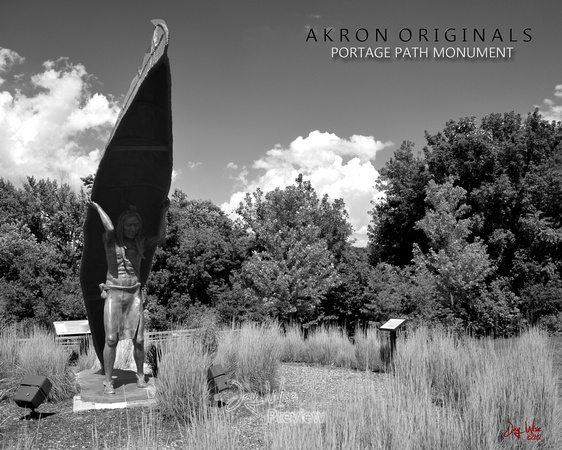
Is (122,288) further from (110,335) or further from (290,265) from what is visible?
(290,265)

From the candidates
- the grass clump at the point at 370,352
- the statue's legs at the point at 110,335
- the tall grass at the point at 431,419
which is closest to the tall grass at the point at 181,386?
the statue's legs at the point at 110,335

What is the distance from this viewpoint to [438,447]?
8.64 feet

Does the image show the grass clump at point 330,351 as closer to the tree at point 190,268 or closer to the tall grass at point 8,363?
the tall grass at point 8,363

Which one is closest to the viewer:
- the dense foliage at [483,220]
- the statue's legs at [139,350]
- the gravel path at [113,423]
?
the gravel path at [113,423]

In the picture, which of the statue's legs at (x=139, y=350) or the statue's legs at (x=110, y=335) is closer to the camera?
the statue's legs at (x=110, y=335)

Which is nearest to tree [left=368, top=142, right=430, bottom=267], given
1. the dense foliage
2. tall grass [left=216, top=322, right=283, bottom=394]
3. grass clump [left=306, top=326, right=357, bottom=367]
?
the dense foliage

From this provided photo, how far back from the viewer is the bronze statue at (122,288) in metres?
5.28

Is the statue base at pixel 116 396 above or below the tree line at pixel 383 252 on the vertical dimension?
below

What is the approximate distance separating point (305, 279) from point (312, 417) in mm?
13026

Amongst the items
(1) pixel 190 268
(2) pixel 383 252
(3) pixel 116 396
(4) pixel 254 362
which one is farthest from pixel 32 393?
(2) pixel 383 252

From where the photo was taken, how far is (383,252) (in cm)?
2417

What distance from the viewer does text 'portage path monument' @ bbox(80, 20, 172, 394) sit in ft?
16.8

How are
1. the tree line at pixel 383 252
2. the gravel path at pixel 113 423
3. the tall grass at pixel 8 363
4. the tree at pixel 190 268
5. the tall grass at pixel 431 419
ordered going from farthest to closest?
the tree at pixel 190 268 < the tree line at pixel 383 252 < the tall grass at pixel 8 363 < the gravel path at pixel 113 423 < the tall grass at pixel 431 419

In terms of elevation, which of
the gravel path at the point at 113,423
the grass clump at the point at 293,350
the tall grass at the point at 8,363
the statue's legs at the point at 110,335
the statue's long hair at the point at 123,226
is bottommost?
the grass clump at the point at 293,350
